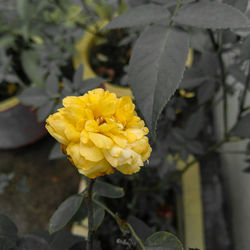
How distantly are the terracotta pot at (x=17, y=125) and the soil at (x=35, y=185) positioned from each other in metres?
0.06

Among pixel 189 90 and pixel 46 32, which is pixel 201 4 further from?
pixel 46 32

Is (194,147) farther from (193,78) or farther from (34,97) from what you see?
(34,97)

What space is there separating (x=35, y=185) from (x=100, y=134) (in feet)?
3.28

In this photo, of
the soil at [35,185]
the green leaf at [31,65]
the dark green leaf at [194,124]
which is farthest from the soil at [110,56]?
the dark green leaf at [194,124]

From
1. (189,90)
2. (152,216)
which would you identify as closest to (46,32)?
(189,90)

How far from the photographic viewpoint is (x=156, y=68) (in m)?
0.33

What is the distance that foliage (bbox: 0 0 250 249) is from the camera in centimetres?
33

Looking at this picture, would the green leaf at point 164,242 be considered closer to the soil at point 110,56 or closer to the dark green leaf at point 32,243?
the dark green leaf at point 32,243

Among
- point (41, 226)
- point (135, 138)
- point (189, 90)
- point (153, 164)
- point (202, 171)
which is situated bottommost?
point (41, 226)

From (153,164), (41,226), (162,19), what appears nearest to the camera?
(162,19)

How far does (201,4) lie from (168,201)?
2.27 ft

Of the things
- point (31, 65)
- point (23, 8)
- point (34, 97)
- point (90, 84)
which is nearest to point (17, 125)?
point (31, 65)

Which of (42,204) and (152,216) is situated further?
(42,204)

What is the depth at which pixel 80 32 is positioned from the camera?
968mm
